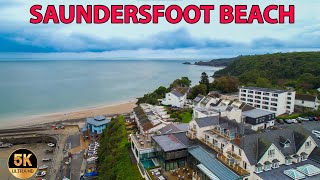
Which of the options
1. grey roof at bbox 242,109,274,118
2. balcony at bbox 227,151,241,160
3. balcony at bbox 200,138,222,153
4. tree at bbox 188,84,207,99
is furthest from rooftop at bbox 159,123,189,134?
tree at bbox 188,84,207,99

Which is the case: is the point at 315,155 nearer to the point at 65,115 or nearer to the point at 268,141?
the point at 268,141

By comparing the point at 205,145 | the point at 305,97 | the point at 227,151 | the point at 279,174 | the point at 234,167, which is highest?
the point at 305,97

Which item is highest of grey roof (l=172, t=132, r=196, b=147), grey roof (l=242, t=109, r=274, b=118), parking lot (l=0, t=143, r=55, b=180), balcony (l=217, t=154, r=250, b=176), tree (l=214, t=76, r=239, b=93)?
tree (l=214, t=76, r=239, b=93)

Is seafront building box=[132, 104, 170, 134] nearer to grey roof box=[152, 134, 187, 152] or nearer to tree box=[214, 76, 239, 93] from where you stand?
grey roof box=[152, 134, 187, 152]

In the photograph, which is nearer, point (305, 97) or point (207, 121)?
point (207, 121)

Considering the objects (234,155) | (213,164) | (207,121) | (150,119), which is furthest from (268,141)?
(150,119)
